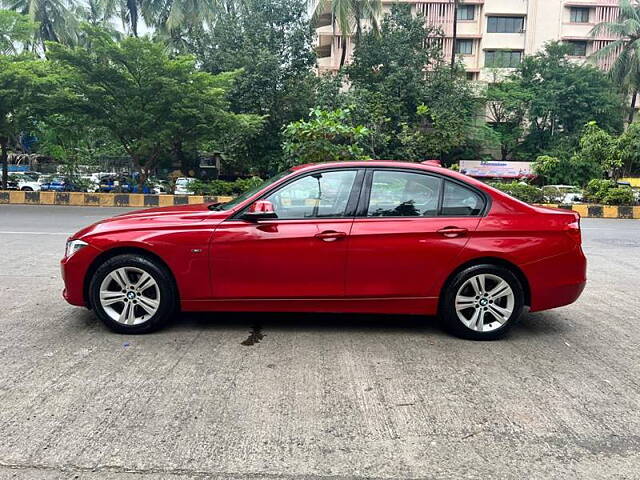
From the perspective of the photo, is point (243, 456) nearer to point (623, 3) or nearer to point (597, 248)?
point (597, 248)

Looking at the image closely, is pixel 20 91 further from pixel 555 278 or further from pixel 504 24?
pixel 504 24

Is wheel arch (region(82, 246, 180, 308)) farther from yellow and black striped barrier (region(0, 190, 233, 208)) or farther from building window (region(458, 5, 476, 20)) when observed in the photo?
building window (region(458, 5, 476, 20))

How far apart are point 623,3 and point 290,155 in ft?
106

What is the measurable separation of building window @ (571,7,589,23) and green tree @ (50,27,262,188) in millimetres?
34884

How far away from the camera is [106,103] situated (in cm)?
1927

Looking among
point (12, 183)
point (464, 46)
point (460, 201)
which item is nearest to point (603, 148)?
point (460, 201)

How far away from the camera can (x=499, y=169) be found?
34.8 m

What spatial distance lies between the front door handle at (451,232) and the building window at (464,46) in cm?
4360

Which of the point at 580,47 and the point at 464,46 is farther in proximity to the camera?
the point at 464,46

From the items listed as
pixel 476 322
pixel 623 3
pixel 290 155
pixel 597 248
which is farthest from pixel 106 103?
pixel 623 3

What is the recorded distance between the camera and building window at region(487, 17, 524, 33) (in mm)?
43562

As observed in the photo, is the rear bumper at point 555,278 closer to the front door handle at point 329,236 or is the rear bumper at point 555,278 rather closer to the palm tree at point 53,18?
the front door handle at point 329,236

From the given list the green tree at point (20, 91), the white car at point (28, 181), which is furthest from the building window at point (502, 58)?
the green tree at point (20, 91)

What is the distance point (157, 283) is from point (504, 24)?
45398 millimetres
